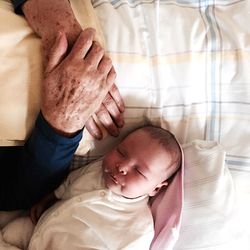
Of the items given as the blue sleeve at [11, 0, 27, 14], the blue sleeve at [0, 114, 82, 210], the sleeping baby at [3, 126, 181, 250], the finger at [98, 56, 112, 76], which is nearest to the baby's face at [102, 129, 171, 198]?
the sleeping baby at [3, 126, 181, 250]

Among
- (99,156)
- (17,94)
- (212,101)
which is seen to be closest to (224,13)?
(212,101)

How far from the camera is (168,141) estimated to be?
1.15 metres

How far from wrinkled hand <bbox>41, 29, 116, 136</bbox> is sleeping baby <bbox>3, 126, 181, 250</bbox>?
19 cm

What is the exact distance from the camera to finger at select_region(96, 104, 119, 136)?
1.09 metres

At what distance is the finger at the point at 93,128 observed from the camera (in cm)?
109

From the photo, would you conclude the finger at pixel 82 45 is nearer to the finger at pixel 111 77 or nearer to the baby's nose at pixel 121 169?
the finger at pixel 111 77

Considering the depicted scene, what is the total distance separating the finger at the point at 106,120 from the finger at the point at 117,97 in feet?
0.11

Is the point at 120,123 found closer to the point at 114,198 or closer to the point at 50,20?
the point at 114,198

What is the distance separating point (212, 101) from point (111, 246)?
45 cm

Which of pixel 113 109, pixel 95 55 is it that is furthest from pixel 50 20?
pixel 113 109

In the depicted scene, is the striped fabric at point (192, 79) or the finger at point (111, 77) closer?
the finger at point (111, 77)

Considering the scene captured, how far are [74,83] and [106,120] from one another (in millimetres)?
172

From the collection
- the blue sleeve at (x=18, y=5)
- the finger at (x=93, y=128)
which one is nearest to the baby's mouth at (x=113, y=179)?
the finger at (x=93, y=128)

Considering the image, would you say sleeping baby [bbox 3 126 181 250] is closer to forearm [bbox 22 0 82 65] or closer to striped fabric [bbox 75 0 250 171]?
striped fabric [bbox 75 0 250 171]
